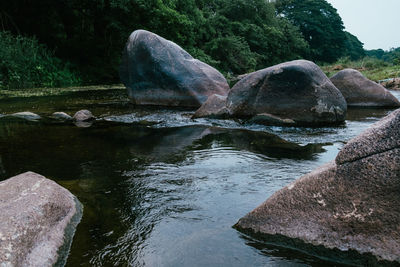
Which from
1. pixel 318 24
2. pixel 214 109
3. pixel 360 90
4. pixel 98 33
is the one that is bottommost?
pixel 214 109

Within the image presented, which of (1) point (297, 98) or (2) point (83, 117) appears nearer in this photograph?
(1) point (297, 98)

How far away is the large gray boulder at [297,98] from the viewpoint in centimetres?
712

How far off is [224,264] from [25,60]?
619 inches

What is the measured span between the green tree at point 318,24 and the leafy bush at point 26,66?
1613 inches

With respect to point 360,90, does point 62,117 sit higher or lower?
lower

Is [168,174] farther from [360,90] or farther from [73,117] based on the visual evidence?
[360,90]

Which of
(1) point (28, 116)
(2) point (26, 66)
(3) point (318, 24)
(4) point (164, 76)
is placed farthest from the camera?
(3) point (318, 24)

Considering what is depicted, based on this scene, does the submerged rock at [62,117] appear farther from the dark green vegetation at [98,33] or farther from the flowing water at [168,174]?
the dark green vegetation at [98,33]

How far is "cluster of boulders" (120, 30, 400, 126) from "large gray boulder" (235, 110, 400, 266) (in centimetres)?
467

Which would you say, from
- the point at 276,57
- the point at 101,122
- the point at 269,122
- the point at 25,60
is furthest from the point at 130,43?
the point at 276,57

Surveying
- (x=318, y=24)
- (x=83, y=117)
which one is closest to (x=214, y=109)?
(x=83, y=117)

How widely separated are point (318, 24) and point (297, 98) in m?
50.0

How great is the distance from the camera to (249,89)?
7.79 m

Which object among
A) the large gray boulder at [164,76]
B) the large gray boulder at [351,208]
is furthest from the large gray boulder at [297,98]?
the large gray boulder at [351,208]
